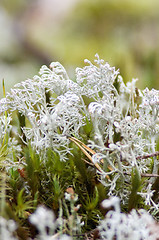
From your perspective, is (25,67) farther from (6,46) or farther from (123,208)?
(123,208)

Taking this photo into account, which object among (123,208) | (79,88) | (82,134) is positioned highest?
(79,88)

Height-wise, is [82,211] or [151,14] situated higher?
[151,14]

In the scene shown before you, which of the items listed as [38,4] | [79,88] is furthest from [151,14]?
[79,88]

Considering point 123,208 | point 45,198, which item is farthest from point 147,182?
point 45,198

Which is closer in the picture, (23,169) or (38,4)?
(23,169)

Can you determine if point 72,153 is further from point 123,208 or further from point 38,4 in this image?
point 38,4

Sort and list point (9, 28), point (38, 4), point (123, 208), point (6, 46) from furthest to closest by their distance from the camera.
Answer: point (38, 4)
point (9, 28)
point (6, 46)
point (123, 208)

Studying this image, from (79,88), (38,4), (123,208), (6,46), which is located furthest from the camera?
Result: (38,4)
